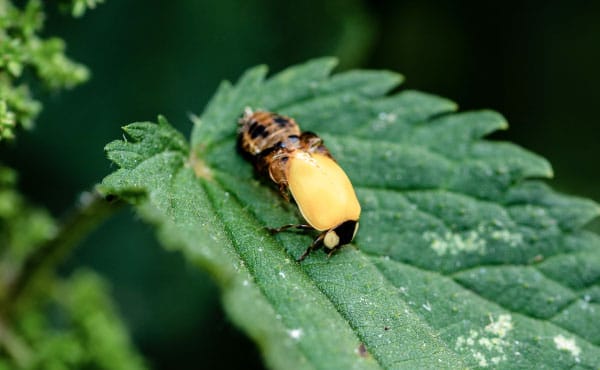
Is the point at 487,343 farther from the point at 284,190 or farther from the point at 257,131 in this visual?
the point at 257,131

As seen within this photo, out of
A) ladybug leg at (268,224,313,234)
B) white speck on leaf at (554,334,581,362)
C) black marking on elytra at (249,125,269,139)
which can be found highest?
black marking on elytra at (249,125,269,139)

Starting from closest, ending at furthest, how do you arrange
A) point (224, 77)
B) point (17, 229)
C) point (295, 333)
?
1. point (295, 333)
2. point (17, 229)
3. point (224, 77)

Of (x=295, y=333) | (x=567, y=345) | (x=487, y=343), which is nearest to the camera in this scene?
(x=295, y=333)

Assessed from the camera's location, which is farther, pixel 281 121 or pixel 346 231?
pixel 281 121

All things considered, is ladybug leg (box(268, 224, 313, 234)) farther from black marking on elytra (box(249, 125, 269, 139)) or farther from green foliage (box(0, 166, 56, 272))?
green foliage (box(0, 166, 56, 272))

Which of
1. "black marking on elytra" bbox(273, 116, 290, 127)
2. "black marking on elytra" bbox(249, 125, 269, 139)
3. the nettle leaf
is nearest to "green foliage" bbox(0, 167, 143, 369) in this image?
the nettle leaf

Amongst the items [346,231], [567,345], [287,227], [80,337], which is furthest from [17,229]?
[567,345]
